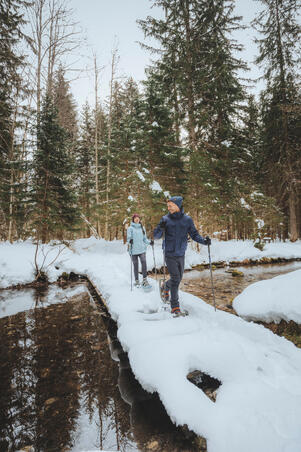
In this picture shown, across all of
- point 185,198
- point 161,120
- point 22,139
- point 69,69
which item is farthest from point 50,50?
point 185,198

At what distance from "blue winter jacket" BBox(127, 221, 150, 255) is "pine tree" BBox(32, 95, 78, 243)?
7.72m

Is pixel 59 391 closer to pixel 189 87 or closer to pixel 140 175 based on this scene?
pixel 140 175

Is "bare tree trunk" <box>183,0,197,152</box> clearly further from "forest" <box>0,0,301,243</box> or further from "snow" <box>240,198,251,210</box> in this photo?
"snow" <box>240,198,251,210</box>

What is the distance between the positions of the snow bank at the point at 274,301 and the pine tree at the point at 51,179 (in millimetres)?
11499

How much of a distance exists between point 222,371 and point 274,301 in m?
2.26

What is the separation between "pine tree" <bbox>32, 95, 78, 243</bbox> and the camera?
12828 millimetres

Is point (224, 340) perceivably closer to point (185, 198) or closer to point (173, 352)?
point (173, 352)

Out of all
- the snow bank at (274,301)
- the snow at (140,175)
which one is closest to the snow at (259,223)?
the snow at (140,175)

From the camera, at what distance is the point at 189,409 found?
2041 millimetres

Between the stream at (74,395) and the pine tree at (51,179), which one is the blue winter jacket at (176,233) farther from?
the pine tree at (51,179)

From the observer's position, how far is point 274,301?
4121mm

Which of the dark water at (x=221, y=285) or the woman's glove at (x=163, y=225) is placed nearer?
the woman's glove at (x=163, y=225)

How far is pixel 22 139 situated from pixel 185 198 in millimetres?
11326

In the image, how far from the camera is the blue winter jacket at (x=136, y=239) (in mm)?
6883
